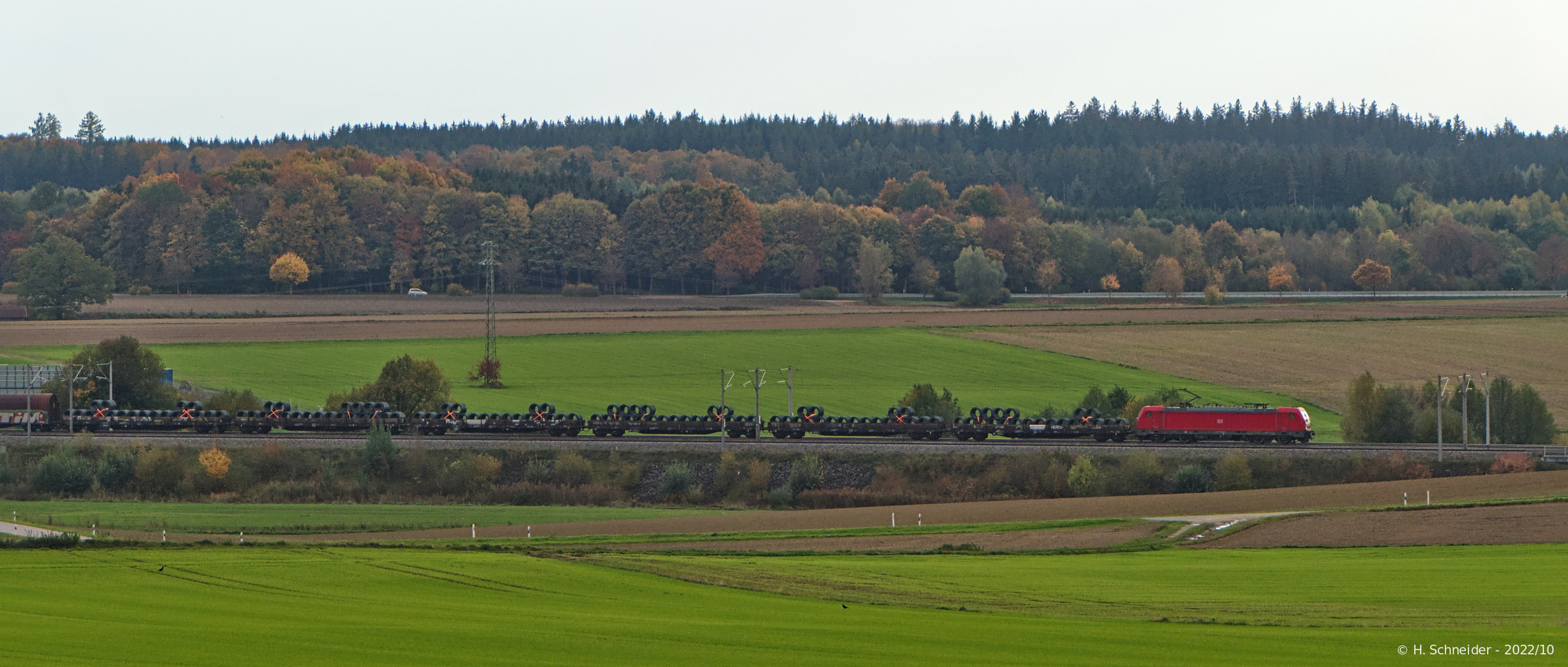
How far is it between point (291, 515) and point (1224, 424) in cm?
4518

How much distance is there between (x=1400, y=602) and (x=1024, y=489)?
113 ft

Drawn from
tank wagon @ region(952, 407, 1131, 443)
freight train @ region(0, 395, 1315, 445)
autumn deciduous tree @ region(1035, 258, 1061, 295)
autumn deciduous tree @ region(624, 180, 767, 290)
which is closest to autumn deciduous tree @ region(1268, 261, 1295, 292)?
autumn deciduous tree @ region(1035, 258, 1061, 295)

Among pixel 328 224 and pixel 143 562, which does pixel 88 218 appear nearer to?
pixel 328 224

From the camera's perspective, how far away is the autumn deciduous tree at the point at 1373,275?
175 meters

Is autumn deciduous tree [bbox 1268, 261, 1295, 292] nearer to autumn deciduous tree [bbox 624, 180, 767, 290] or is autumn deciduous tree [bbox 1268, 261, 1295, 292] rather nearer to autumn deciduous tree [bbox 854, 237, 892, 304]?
autumn deciduous tree [bbox 854, 237, 892, 304]

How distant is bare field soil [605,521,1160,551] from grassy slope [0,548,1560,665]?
462 inches

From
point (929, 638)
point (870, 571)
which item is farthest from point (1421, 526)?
point (929, 638)

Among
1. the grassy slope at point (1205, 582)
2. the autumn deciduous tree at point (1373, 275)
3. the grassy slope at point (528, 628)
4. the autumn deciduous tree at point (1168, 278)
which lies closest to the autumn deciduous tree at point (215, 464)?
the grassy slope at point (1205, 582)

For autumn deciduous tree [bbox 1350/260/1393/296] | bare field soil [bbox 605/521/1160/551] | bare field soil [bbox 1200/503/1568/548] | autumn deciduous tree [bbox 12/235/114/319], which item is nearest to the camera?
bare field soil [bbox 1200/503/1568/548]

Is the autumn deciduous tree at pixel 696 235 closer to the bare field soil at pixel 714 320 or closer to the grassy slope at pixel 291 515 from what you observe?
the bare field soil at pixel 714 320

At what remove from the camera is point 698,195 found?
184 m

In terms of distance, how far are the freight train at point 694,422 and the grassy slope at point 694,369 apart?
768cm

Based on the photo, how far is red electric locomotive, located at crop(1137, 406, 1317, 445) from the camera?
69.8m

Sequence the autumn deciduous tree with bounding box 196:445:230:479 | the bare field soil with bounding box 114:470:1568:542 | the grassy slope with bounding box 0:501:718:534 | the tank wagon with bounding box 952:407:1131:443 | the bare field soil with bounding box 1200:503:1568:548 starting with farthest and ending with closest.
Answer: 1. the tank wagon with bounding box 952:407:1131:443
2. the autumn deciduous tree with bounding box 196:445:230:479
3. the grassy slope with bounding box 0:501:718:534
4. the bare field soil with bounding box 114:470:1568:542
5. the bare field soil with bounding box 1200:503:1568:548
